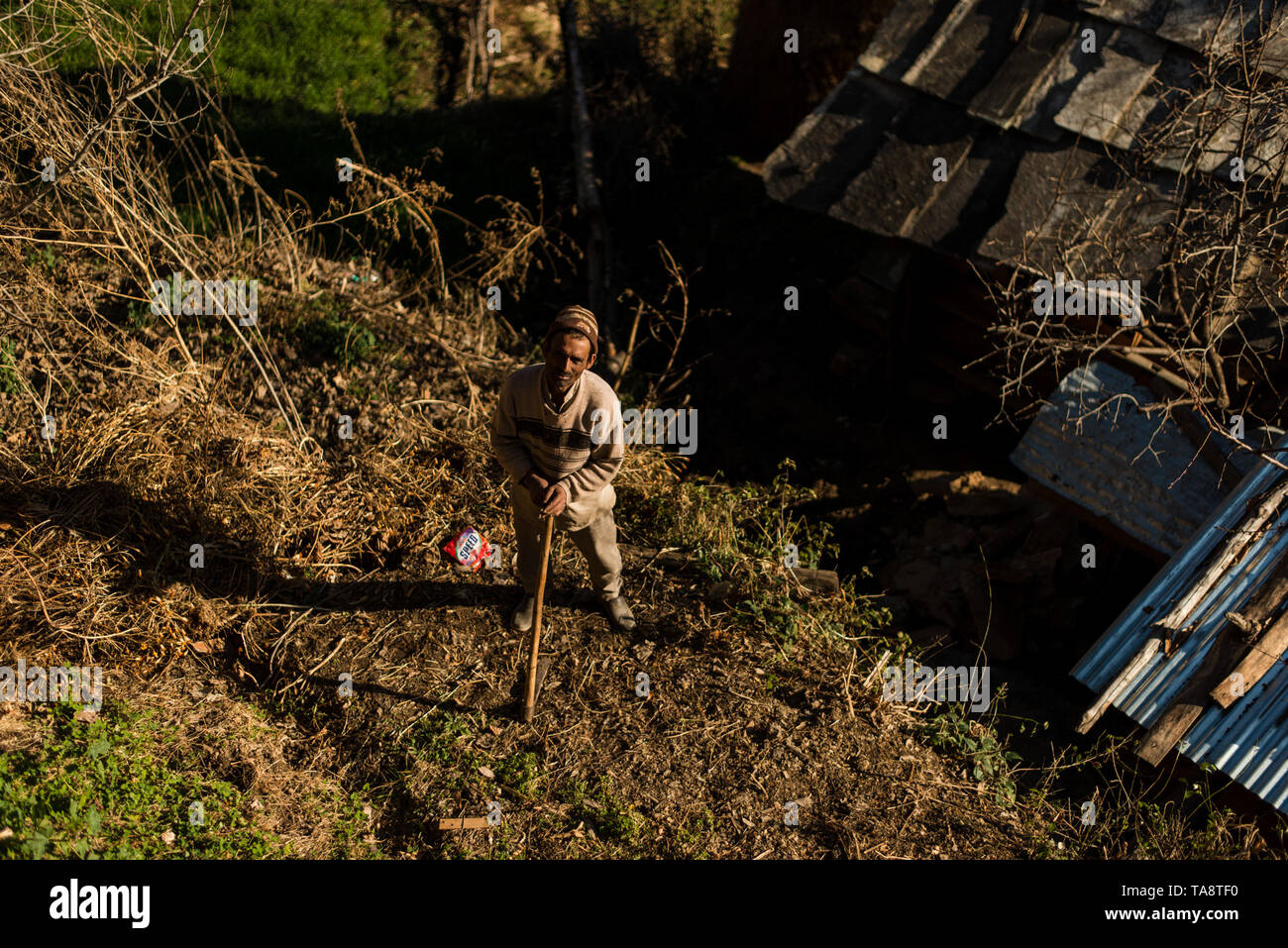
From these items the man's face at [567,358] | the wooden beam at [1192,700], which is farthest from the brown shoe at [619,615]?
the wooden beam at [1192,700]

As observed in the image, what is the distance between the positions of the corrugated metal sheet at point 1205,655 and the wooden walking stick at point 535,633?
2.73 metres

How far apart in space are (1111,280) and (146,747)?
19.0ft

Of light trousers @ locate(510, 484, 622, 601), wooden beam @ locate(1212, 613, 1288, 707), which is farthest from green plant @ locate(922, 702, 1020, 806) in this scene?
light trousers @ locate(510, 484, 622, 601)

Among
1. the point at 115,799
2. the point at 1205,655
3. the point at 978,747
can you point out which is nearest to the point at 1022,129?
the point at 1205,655

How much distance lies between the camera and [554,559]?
5.52 m

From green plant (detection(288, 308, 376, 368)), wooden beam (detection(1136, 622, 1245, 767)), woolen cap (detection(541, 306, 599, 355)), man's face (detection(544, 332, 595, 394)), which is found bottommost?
wooden beam (detection(1136, 622, 1245, 767))

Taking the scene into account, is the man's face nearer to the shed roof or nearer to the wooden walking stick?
the wooden walking stick

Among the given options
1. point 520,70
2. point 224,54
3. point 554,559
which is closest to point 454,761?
point 554,559

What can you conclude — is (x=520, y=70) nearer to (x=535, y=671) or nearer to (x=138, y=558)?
(x=138, y=558)

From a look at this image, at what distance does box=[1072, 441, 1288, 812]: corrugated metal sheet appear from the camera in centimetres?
429

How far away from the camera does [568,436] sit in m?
4.15

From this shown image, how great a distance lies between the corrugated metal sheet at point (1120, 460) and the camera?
5.48 meters

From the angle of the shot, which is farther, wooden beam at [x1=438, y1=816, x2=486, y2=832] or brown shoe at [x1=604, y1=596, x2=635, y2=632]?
brown shoe at [x1=604, y1=596, x2=635, y2=632]

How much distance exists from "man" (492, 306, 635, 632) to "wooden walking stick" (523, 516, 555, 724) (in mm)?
117
